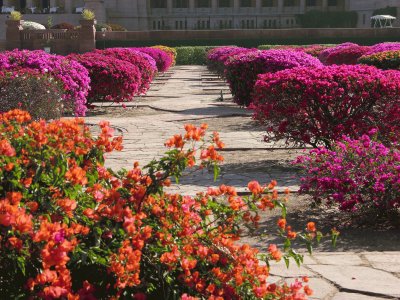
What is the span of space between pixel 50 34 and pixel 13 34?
2478 millimetres

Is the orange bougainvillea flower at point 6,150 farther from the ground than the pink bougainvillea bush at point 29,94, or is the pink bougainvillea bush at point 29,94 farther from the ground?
the orange bougainvillea flower at point 6,150

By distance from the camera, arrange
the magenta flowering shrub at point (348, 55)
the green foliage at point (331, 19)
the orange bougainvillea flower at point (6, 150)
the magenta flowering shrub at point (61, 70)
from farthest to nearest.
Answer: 1. the green foliage at point (331, 19)
2. the magenta flowering shrub at point (348, 55)
3. the magenta flowering shrub at point (61, 70)
4. the orange bougainvillea flower at point (6, 150)

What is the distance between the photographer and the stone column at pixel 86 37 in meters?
44.5

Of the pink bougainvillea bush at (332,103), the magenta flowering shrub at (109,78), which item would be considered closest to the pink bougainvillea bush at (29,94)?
the pink bougainvillea bush at (332,103)

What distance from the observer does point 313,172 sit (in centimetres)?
714

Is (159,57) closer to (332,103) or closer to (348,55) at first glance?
(348,55)

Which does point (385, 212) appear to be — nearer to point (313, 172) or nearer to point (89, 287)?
point (313, 172)

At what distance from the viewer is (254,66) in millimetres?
16516

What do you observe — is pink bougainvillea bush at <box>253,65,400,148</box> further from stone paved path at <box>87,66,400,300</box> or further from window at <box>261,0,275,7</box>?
window at <box>261,0,275,7</box>

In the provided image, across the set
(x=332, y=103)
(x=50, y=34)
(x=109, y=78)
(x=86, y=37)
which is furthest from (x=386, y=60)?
(x=50, y=34)

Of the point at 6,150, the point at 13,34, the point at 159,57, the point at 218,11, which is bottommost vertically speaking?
the point at 159,57

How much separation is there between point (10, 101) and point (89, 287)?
31.8 ft

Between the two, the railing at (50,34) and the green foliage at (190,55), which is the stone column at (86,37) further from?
the green foliage at (190,55)

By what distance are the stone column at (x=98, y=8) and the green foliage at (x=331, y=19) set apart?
2080 centimetres
